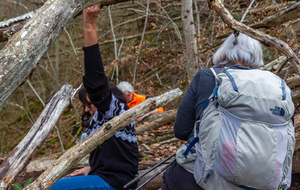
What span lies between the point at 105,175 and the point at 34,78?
9.75m

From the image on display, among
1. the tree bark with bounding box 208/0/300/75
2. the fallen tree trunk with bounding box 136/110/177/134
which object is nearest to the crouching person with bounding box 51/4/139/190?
the tree bark with bounding box 208/0/300/75

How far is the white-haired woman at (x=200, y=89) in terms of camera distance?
2.01 metres

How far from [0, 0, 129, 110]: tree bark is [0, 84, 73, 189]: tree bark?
911 mm

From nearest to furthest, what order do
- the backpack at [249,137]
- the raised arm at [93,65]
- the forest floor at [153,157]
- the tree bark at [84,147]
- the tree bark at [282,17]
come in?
the backpack at [249,137]
the tree bark at [84,147]
the raised arm at [93,65]
the tree bark at [282,17]
the forest floor at [153,157]

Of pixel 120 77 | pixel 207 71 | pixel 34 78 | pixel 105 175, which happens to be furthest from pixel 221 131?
pixel 34 78

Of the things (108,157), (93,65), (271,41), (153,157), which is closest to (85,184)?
(108,157)

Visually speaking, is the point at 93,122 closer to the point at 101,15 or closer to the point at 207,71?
the point at 207,71

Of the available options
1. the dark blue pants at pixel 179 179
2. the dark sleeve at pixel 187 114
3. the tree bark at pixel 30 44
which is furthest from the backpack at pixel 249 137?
the tree bark at pixel 30 44

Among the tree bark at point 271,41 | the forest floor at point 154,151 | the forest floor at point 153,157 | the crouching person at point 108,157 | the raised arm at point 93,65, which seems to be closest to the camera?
the raised arm at point 93,65

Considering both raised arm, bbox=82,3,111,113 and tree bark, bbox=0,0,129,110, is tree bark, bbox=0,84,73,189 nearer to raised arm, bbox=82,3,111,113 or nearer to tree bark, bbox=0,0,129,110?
raised arm, bbox=82,3,111,113

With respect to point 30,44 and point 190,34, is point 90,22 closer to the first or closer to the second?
point 30,44

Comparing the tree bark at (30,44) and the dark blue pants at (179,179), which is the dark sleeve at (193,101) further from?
the tree bark at (30,44)

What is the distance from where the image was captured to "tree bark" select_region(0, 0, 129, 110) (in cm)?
128

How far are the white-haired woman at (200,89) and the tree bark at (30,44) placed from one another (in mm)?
1005
